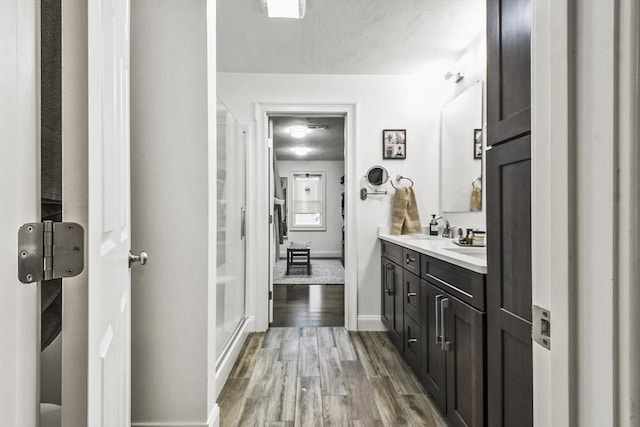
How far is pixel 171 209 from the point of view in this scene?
161 centimetres

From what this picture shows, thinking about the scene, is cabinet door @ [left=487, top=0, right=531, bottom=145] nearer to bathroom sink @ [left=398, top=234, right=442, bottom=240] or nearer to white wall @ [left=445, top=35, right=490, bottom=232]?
white wall @ [left=445, top=35, right=490, bottom=232]

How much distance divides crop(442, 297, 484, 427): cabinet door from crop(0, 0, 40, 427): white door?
135 cm

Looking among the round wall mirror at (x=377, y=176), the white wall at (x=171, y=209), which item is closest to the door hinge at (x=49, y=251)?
the white wall at (x=171, y=209)

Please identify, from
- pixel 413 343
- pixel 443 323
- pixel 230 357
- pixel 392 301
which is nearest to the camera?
pixel 443 323

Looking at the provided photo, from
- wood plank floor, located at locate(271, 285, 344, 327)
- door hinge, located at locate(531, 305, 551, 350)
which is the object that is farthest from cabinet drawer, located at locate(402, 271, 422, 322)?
door hinge, located at locate(531, 305, 551, 350)

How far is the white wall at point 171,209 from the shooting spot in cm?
158

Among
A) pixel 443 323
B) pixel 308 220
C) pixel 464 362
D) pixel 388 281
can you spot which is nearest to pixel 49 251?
pixel 464 362

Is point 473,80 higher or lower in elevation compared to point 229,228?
higher

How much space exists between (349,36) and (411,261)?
166 cm

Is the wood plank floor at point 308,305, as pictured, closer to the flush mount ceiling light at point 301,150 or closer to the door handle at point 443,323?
the door handle at point 443,323

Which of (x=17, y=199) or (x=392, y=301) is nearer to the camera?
(x=17, y=199)

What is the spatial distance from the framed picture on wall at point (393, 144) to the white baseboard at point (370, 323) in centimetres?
149

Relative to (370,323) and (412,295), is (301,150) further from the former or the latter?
(412,295)

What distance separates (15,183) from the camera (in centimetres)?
52
